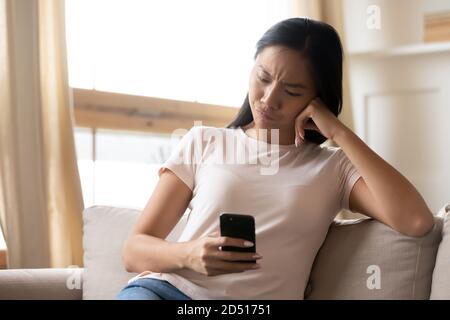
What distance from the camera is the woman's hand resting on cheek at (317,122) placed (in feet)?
5.21

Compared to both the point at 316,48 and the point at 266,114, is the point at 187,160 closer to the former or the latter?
the point at 266,114

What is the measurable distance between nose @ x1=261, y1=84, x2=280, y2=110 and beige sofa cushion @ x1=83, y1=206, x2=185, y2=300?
388 millimetres

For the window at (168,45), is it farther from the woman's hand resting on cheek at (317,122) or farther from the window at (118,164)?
the woman's hand resting on cheek at (317,122)

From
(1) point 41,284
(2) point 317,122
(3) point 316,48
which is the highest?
(3) point 316,48

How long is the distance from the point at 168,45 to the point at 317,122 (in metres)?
1.31

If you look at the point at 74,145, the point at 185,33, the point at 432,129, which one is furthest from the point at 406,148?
the point at 74,145

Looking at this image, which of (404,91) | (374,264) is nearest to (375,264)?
(374,264)

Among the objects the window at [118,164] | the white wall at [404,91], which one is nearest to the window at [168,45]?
the window at [118,164]

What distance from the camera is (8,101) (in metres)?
2.19

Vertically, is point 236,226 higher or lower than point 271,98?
lower

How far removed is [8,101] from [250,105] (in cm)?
90

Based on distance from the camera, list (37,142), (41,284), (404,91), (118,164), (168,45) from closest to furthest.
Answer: (41,284), (37,142), (118,164), (168,45), (404,91)

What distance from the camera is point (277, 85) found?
1568 mm
